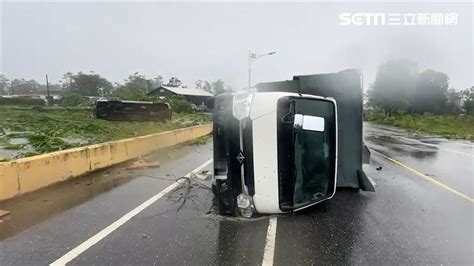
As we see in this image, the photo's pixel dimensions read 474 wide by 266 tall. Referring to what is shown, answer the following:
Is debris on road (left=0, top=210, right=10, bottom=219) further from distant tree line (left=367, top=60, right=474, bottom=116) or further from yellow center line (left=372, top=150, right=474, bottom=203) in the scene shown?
distant tree line (left=367, top=60, right=474, bottom=116)

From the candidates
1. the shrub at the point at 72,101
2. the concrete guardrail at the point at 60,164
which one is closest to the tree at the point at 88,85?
the shrub at the point at 72,101

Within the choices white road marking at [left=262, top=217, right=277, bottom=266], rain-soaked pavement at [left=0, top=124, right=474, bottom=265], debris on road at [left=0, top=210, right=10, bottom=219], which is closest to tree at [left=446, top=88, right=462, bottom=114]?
rain-soaked pavement at [left=0, top=124, right=474, bottom=265]

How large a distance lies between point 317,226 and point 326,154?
3.26 ft

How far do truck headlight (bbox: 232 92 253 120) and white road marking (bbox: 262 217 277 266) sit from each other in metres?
1.47

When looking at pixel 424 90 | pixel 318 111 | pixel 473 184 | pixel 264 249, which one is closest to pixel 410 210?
pixel 318 111

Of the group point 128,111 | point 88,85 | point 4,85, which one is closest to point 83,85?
point 88,85

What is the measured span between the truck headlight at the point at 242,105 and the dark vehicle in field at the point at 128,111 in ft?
64.2

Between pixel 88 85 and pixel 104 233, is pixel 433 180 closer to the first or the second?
pixel 104 233

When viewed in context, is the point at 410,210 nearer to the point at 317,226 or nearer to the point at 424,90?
the point at 317,226

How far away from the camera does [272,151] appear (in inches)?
177

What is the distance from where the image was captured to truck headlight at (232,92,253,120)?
462 centimetres

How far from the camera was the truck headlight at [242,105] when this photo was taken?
4617 millimetres

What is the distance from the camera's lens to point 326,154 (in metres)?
4.96

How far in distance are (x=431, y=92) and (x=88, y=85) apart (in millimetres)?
71410
